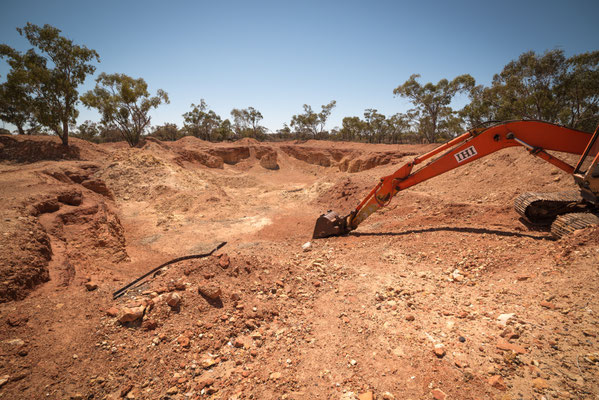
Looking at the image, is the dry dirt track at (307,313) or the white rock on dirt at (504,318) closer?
the dry dirt track at (307,313)

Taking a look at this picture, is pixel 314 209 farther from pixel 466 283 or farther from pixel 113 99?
pixel 113 99

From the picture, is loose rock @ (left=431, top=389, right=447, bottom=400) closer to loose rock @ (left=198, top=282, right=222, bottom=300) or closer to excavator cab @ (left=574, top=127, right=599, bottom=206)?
loose rock @ (left=198, top=282, right=222, bottom=300)

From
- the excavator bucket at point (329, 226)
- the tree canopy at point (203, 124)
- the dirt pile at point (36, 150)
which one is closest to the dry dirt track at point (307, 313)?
the excavator bucket at point (329, 226)

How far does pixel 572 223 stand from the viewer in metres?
5.03

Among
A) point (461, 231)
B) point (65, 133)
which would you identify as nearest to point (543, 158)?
point (461, 231)

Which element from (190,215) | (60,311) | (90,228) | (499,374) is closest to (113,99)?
(190,215)

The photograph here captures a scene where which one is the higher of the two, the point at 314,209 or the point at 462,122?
the point at 462,122

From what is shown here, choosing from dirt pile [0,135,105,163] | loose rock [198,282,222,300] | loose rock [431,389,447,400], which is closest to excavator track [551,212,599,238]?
loose rock [431,389,447,400]

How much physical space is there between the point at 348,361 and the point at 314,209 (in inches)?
450

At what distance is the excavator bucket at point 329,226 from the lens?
7.97 metres

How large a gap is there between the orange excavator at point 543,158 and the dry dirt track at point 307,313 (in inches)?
24.8

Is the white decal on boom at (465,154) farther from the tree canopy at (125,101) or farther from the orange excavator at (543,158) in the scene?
the tree canopy at (125,101)

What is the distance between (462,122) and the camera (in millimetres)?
28406

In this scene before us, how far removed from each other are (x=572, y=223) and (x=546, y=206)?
1499 mm
